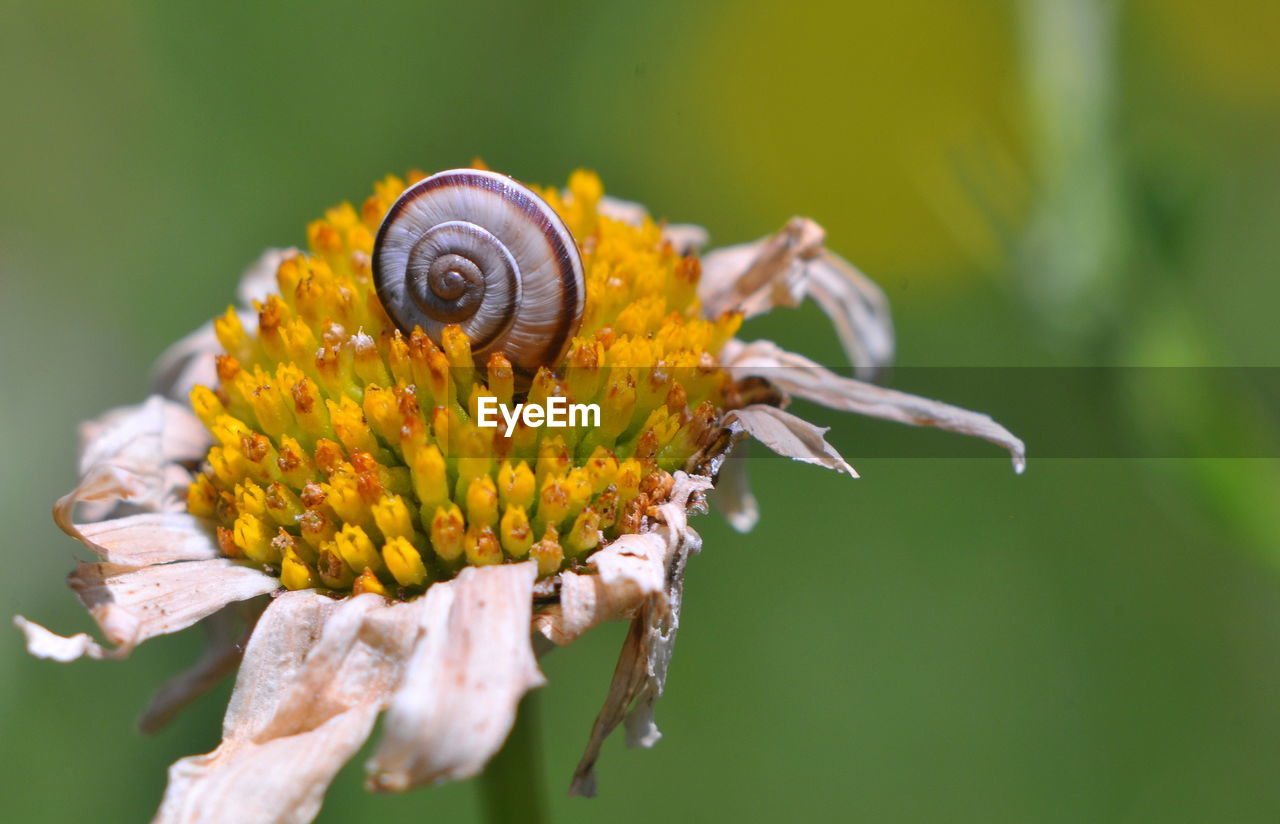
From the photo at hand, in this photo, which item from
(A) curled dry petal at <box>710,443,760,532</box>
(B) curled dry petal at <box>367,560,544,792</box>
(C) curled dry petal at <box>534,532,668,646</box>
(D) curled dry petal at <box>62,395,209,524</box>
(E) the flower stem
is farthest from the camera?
(A) curled dry petal at <box>710,443,760,532</box>

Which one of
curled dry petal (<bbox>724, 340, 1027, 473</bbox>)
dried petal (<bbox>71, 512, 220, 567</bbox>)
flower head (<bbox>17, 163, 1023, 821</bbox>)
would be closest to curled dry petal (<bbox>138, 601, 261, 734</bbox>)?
flower head (<bbox>17, 163, 1023, 821</bbox>)

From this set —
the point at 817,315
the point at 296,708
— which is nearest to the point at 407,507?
the point at 296,708

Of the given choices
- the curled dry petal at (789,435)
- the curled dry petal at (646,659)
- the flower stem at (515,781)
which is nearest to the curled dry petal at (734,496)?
the curled dry petal at (789,435)

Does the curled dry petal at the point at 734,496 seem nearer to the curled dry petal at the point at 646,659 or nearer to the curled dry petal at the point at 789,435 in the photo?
the curled dry petal at the point at 789,435

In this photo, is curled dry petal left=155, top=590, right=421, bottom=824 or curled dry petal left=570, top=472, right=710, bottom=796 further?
curled dry petal left=570, top=472, right=710, bottom=796

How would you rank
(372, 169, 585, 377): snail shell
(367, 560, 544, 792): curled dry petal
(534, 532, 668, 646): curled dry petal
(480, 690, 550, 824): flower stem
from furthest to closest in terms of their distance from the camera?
(480, 690, 550, 824): flower stem < (372, 169, 585, 377): snail shell < (534, 532, 668, 646): curled dry petal < (367, 560, 544, 792): curled dry petal

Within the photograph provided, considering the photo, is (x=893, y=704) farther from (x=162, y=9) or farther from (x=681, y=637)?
(x=162, y=9)

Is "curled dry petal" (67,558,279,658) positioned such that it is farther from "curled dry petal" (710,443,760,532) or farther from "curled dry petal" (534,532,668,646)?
"curled dry petal" (710,443,760,532)

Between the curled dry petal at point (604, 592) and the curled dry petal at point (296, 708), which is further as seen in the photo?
the curled dry petal at point (604, 592)
